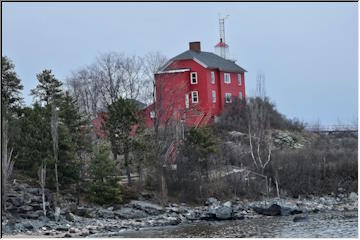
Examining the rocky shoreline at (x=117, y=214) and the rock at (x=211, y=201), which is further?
the rock at (x=211, y=201)

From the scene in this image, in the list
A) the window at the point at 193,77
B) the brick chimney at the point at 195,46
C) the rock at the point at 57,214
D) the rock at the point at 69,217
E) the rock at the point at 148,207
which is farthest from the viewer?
the brick chimney at the point at 195,46

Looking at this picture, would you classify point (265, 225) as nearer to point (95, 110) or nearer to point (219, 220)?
point (219, 220)

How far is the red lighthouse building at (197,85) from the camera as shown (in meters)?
47.0

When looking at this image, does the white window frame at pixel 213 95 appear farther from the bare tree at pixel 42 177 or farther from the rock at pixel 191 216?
the bare tree at pixel 42 177

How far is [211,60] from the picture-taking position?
5297 centimetres

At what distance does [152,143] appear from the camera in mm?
38688

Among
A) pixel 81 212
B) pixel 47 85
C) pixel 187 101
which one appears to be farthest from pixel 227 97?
pixel 81 212

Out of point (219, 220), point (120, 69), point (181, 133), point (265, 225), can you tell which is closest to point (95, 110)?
point (120, 69)

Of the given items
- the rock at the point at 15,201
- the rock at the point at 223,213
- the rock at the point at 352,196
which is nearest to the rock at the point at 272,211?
the rock at the point at 223,213

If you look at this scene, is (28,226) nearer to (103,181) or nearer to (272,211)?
(103,181)

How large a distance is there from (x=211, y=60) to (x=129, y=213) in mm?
23052

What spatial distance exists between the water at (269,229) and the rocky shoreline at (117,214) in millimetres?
1043

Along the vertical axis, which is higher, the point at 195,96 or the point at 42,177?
the point at 195,96

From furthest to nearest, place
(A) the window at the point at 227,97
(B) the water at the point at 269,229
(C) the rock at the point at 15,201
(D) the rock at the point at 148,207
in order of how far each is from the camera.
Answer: (A) the window at the point at 227,97 < (D) the rock at the point at 148,207 < (C) the rock at the point at 15,201 < (B) the water at the point at 269,229
